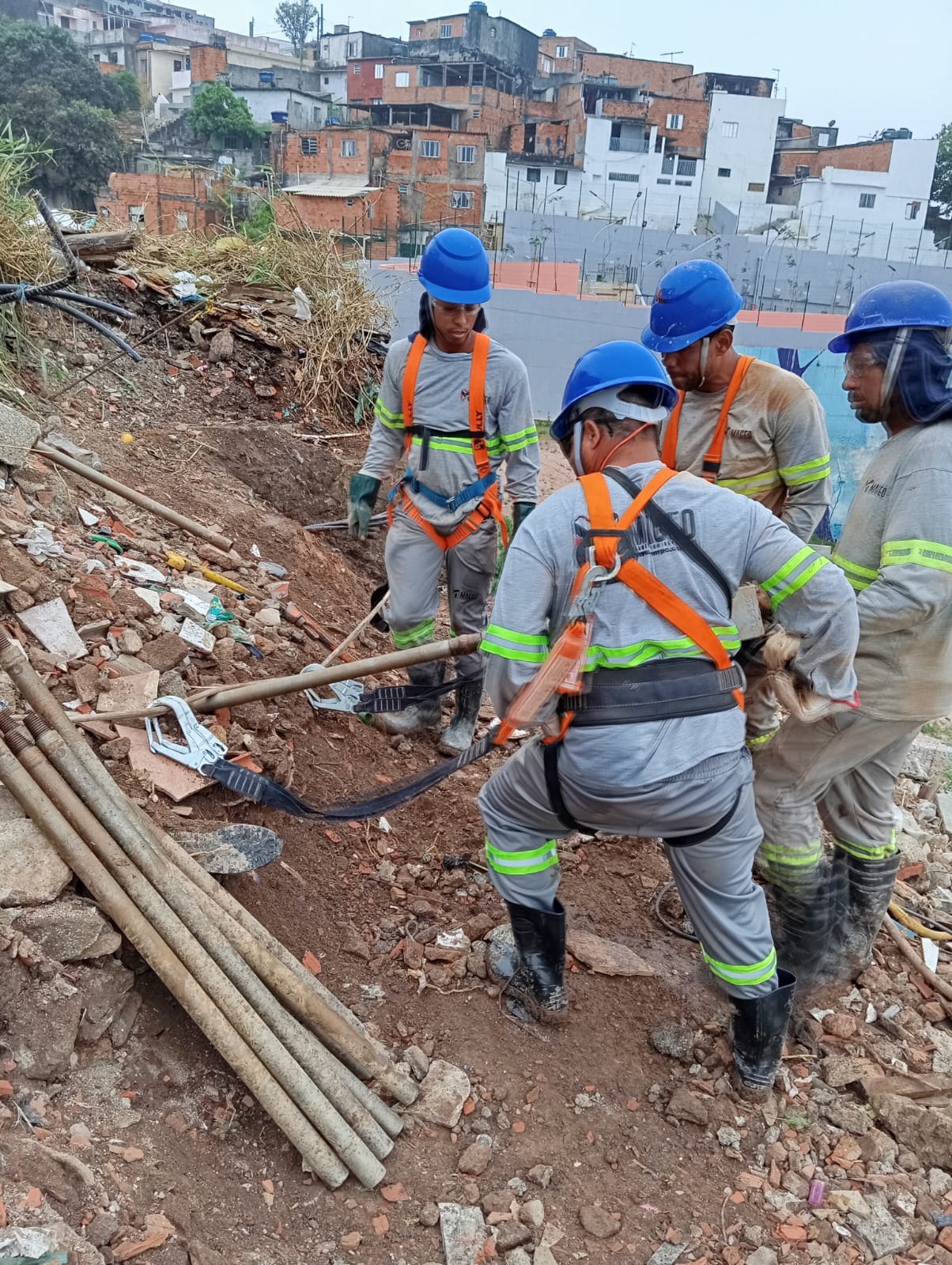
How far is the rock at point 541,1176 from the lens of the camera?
245 centimetres

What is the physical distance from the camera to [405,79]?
49.3 metres

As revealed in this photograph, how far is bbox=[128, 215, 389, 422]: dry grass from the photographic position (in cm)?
921

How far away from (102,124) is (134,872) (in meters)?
40.5

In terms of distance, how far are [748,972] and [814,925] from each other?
668 mm

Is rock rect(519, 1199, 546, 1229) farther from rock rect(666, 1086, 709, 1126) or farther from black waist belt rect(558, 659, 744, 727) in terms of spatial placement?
black waist belt rect(558, 659, 744, 727)

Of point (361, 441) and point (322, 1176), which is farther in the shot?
point (361, 441)

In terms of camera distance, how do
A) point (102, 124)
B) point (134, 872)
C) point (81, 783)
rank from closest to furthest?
point (134, 872)
point (81, 783)
point (102, 124)

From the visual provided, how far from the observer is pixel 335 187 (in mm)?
33781

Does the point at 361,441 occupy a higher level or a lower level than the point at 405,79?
lower

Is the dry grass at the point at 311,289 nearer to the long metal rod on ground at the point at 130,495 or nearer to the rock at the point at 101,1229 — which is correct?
the long metal rod on ground at the point at 130,495

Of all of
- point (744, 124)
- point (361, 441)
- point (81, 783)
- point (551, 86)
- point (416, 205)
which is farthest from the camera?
point (551, 86)

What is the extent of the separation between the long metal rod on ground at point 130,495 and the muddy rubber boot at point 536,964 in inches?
140

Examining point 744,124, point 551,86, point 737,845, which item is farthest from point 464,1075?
point 551,86

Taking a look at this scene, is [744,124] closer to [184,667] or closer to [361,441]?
[361,441]
